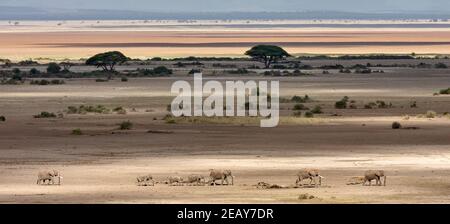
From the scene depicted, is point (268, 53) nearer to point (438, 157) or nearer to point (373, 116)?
point (373, 116)

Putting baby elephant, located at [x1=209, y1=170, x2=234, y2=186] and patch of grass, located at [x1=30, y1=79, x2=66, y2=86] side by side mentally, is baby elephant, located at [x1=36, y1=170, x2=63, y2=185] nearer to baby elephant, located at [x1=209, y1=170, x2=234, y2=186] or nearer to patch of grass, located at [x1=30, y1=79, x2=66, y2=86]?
baby elephant, located at [x1=209, y1=170, x2=234, y2=186]

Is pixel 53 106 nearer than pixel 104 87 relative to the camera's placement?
Yes

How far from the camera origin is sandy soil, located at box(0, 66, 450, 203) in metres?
24.8

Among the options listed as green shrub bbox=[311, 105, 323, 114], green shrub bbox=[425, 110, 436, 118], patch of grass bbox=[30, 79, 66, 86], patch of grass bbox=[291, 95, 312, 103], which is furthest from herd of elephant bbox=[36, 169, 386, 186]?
patch of grass bbox=[30, 79, 66, 86]

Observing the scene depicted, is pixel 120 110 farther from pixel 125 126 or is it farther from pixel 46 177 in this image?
pixel 46 177

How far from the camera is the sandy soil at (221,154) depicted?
24.8 metres

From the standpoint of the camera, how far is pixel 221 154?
35.1 m

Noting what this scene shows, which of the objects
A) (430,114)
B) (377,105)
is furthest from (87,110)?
(430,114)

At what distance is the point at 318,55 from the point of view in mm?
134750

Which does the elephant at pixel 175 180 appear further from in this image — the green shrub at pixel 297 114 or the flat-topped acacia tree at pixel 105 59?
the flat-topped acacia tree at pixel 105 59

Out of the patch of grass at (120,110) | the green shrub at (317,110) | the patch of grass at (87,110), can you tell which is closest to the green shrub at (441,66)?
the green shrub at (317,110)

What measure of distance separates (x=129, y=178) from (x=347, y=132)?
15498mm
